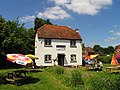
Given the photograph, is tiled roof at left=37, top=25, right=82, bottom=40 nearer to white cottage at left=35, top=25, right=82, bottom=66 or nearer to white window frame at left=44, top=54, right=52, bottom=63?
white cottage at left=35, top=25, right=82, bottom=66

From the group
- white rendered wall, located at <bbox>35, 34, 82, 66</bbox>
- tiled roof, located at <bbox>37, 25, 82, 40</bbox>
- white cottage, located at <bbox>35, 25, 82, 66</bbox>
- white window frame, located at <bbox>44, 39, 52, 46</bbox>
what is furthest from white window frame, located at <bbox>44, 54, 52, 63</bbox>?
tiled roof, located at <bbox>37, 25, 82, 40</bbox>

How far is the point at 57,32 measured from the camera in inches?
2012

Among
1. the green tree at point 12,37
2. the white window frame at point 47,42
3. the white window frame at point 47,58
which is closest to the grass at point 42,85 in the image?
the green tree at point 12,37

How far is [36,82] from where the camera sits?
26500 mm

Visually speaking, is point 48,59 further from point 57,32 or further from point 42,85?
point 42,85

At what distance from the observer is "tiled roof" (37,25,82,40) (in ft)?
161

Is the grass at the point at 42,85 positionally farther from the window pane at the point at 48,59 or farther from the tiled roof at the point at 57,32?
the tiled roof at the point at 57,32

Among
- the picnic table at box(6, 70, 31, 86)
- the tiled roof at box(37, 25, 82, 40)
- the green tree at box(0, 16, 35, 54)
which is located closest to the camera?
the picnic table at box(6, 70, 31, 86)

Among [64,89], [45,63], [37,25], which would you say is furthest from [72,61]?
[64,89]

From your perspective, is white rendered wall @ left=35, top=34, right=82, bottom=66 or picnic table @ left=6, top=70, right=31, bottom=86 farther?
white rendered wall @ left=35, top=34, right=82, bottom=66

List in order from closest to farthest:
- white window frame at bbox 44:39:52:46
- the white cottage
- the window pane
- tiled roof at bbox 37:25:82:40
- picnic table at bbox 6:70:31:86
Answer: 1. picnic table at bbox 6:70:31:86
2. the white cottage
3. the window pane
4. white window frame at bbox 44:39:52:46
5. tiled roof at bbox 37:25:82:40

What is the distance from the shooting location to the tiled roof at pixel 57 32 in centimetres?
4897

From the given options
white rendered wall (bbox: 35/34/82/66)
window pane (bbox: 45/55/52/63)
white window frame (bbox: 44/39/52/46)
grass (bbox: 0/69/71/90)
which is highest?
white window frame (bbox: 44/39/52/46)

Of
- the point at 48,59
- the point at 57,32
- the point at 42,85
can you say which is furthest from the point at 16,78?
the point at 57,32
